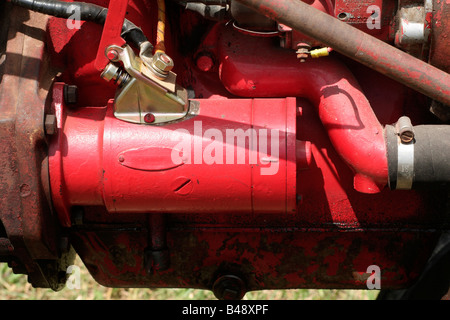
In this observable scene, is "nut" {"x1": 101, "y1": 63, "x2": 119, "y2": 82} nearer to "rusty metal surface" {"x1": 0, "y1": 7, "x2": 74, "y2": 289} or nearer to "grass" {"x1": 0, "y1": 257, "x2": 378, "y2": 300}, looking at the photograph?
"rusty metal surface" {"x1": 0, "y1": 7, "x2": 74, "y2": 289}

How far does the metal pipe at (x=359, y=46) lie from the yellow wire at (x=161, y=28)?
0.29m

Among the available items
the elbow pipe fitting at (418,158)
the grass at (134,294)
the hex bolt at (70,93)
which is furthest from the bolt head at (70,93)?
the grass at (134,294)

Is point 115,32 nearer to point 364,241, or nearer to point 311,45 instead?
point 311,45

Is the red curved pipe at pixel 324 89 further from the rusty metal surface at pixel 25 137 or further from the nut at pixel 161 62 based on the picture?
the rusty metal surface at pixel 25 137

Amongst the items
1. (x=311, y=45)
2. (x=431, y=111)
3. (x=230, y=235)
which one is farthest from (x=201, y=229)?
(x=431, y=111)

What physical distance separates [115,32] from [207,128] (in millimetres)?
341

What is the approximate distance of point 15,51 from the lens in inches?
62.5

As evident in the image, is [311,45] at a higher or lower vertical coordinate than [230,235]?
higher

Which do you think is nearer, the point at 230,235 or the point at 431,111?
the point at 431,111

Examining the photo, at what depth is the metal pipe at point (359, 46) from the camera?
1.39 meters

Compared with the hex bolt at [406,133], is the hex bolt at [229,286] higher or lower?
lower

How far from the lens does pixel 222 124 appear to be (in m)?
1.55

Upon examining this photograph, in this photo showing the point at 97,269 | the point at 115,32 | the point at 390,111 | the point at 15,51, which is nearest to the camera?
the point at 115,32

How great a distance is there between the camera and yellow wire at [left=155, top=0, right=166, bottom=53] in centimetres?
154
